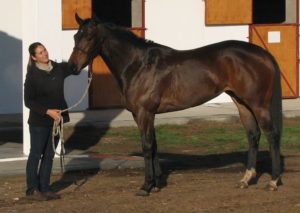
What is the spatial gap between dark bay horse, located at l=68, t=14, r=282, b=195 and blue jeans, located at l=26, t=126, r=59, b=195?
1.02 meters

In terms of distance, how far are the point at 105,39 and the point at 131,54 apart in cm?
37

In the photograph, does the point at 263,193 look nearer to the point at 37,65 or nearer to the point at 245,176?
the point at 245,176

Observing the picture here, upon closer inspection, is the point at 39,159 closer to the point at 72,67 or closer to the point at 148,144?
the point at 72,67

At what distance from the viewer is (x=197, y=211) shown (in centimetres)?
1102

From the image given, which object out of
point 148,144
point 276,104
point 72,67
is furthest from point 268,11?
point 72,67

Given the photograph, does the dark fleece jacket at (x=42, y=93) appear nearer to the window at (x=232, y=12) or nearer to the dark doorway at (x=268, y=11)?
the window at (x=232, y=12)

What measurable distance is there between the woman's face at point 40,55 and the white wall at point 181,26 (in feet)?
36.3

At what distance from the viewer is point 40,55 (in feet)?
37.1

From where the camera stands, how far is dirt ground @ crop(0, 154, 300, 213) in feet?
36.9

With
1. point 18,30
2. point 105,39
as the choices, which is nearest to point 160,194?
point 105,39

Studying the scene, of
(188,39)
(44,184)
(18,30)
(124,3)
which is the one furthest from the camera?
(124,3)

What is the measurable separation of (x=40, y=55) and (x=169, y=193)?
7.74 feet

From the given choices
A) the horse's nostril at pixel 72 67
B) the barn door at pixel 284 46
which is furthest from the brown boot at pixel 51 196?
the barn door at pixel 284 46

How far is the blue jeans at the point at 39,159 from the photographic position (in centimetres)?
1145
